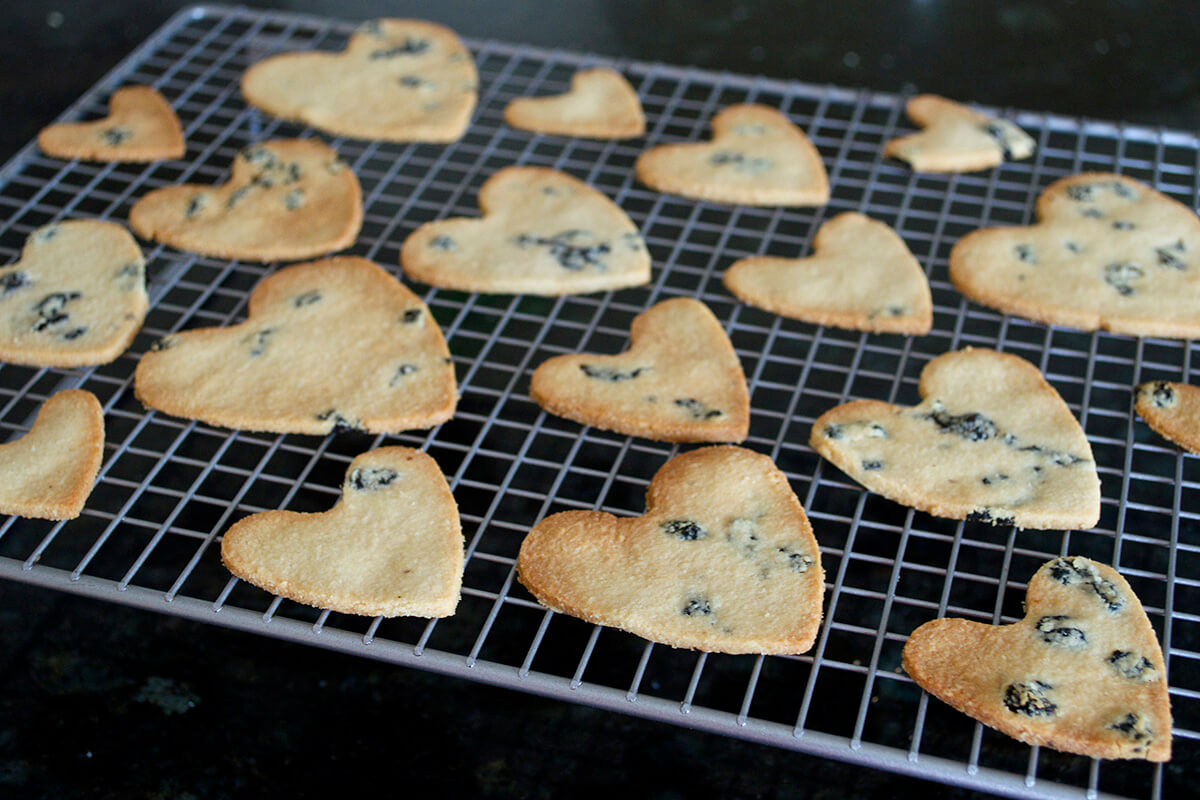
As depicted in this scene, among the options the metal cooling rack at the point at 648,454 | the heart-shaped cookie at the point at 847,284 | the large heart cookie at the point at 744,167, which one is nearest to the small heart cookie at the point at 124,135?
the metal cooling rack at the point at 648,454

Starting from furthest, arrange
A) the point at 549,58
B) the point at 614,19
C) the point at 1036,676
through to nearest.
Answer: the point at 614,19
the point at 549,58
the point at 1036,676

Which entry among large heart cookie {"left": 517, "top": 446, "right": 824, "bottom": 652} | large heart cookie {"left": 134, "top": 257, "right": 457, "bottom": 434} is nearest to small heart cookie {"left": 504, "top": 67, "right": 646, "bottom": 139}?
large heart cookie {"left": 134, "top": 257, "right": 457, "bottom": 434}

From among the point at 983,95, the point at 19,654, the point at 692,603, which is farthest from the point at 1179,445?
the point at 19,654

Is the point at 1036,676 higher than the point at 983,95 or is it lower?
higher

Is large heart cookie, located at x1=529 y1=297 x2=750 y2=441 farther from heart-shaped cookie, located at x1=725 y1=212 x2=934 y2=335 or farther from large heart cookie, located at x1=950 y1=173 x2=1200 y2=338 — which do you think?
large heart cookie, located at x1=950 y1=173 x2=1200 y2=338

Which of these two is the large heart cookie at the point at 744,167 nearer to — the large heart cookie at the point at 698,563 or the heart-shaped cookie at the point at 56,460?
the large heart cookie at the point at 698,563

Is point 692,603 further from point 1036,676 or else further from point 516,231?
point 516,231

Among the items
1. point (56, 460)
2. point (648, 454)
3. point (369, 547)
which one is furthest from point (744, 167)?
point (56, 460)
